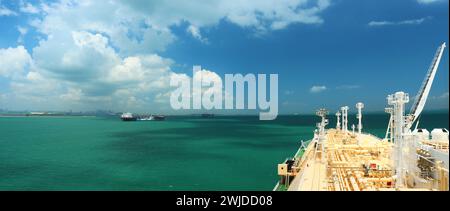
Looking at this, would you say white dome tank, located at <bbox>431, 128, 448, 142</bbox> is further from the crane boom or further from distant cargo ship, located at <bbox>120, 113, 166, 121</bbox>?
distant cargo ship, located at <bbox>120, 113, 166, 121</bbox>

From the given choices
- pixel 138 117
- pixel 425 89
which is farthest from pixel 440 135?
pixel 138 117

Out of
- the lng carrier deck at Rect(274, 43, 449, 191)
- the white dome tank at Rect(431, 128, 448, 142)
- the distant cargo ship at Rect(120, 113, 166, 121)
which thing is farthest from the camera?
the distant cargo ship at Rect(120, 113, 166, 121)

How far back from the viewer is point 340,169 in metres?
14.0

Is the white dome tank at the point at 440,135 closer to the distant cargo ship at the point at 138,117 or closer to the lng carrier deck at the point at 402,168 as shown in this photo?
the lng carrier deck at the point at 402,168

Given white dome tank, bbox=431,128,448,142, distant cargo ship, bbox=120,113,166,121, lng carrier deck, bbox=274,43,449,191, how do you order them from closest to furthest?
lng carrier deck, bbox=274,43,449,191 → white dome tank, bbox=431,128,448,142 → distant cargo ship, bbox=120,113,166,121

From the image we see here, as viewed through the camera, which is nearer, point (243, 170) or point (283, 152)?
point (243, 170)

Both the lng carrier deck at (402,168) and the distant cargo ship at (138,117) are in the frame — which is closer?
the lng carrier deck at (402,168)

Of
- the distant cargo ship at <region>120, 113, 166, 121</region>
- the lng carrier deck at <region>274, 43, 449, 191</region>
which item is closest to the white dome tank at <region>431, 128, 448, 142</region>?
the lng carrier deck at <region>274, 43, 449, 191</region>

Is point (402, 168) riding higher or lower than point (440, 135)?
lower

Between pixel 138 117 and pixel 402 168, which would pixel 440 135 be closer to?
pixel 402 168

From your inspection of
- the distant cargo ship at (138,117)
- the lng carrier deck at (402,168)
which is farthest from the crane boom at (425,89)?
the distant cargo ship at (138,117)
